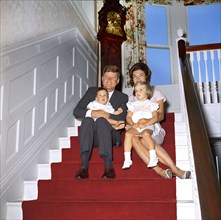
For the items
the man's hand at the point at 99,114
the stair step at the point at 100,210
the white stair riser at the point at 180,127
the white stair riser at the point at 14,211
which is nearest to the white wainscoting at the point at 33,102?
the white stair riser at the point at 14,211

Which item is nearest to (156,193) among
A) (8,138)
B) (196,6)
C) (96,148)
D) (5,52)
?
(96,148)

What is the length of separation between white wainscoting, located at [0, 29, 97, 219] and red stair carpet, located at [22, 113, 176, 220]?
0.23 meters

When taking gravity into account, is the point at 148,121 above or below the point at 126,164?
above

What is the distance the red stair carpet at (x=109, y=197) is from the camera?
1807 mm

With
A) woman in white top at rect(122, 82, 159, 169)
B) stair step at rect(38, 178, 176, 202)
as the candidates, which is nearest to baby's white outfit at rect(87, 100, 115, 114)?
woman in white top at rect(122, 82, 159, 169)

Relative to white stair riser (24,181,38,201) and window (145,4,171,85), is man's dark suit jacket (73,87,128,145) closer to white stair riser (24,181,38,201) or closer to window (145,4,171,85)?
white stair riser (24,181,38,201)

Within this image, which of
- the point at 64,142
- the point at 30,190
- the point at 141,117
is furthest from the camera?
the point at 64,142

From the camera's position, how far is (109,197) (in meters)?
2.03

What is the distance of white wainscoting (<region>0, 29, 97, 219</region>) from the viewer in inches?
85.6

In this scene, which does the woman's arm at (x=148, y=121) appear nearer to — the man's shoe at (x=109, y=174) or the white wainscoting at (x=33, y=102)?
the man's shoe at (x=109, y=174)

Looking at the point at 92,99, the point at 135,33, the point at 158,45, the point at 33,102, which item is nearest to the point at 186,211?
the point at 92,99

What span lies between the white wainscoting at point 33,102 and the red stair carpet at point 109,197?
0.23 metres

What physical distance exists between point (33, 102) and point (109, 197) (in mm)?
1059

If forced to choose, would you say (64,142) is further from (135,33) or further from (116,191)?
(135,33)
